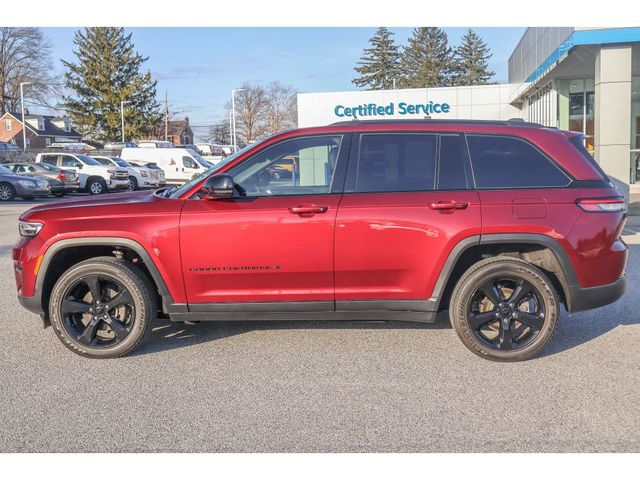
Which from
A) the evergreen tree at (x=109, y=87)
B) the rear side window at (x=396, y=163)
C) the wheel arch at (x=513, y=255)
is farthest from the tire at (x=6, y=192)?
the evergreen tree at (x=109, y=87)

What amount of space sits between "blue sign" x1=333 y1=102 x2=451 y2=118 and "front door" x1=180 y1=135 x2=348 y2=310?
20346 mm

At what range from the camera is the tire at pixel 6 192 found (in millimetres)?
22594

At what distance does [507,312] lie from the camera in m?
4.83

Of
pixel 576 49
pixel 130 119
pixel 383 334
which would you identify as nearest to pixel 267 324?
pixel 383 334

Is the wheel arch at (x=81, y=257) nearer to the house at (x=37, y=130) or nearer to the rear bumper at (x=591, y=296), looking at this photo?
the rear bumper at (x=591, y=296)

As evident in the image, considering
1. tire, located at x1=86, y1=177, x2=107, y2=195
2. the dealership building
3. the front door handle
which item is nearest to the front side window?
the front door handle

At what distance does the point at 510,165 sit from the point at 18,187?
843 inches

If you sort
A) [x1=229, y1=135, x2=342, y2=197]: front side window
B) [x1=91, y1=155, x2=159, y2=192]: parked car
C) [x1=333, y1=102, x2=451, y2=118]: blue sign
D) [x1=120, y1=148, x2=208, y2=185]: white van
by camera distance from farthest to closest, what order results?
1. [x1=120, y1=148, x2=208, y2=185]: white van
2. [x1=91, y1=155, x2=159, y2=192]: parked car
3. [x1=333, y1=102, x2=451, y2=118]: blue sign
4. [x1=229, y1=135, x2=342, y2=197]: front side window

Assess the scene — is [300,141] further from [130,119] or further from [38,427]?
[130,119]

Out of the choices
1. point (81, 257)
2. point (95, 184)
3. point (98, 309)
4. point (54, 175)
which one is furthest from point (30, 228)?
point (95, 184)

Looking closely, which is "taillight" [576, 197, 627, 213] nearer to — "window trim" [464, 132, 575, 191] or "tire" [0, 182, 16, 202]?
"window trim" [464, 132, 575, 191]

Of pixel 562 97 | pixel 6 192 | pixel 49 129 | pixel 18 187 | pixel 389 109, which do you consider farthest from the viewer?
pixel 49 129

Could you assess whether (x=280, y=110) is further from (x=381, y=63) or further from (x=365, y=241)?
(x=365, y=241)

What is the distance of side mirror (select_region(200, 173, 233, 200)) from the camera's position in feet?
15.5
